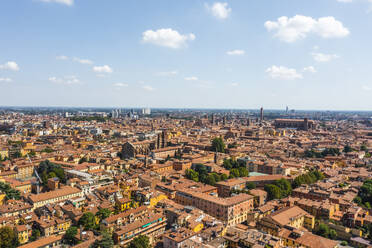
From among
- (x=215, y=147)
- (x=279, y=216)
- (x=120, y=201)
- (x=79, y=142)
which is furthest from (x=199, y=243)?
(x=79, y=142)

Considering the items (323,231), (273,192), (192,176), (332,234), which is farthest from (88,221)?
(332,234)

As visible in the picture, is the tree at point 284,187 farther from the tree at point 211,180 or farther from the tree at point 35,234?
the tree at point 35,234

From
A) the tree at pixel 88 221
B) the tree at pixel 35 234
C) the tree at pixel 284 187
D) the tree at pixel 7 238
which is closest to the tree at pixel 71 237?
the tree at pixel 88 221

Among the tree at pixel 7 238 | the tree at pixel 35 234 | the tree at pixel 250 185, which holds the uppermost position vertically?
the tree at pixel 250 185

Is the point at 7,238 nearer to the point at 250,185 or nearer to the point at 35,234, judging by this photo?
the point at 35,234

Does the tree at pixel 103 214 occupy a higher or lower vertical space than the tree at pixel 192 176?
lower

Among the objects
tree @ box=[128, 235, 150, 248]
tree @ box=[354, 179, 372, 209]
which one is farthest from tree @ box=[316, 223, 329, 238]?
tree @ box=[128, 235, 150, 248]

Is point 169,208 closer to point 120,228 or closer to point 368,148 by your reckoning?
point 120,228
